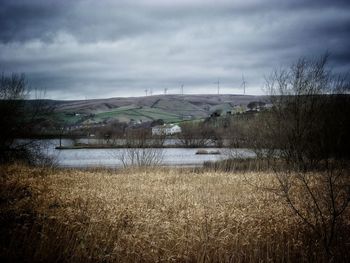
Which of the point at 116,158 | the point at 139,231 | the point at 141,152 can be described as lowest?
the point at 116,158

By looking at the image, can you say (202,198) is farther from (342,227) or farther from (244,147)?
(244,147)

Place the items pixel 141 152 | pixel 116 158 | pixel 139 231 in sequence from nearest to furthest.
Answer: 1. pixel 139 231
2. pixel 141 152
3. pixel 116 158

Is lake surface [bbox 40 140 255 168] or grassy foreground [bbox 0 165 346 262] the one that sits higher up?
grassy foreground [bbox 0 165 346 262]

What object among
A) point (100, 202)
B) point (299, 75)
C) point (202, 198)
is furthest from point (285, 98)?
point (100, 202)

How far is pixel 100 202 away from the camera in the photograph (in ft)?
40.5

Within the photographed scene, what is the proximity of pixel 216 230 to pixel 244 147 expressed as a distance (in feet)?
88.0

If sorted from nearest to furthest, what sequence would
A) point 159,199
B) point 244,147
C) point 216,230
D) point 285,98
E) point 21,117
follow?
point 216,230, point 159,199, point 285,98, point 21,117, point 244,147

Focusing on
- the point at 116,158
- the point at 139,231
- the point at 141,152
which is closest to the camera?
the point at 139,231

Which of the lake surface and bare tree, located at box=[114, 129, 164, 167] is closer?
bare tree, located at box=[114, 129, 164, 167]

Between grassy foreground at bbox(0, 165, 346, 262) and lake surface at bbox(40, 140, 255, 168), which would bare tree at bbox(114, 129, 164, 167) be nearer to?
lake surface at bbox(40, 140, 255, 168)

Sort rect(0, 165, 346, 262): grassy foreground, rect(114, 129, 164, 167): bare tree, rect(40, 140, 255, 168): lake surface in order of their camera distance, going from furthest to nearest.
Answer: rect(40, 140, 255, 168): lake surface < rect(114, 129, 164, 167): bare tree < rect(0, 165, 346, 262): grassy foreground

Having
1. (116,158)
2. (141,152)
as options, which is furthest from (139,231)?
(116,158)

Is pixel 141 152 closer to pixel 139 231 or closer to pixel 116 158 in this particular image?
pixel 139 231

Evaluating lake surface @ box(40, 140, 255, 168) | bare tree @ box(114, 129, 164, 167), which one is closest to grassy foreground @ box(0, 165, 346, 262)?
bare tree @ box(114, 129, 164, 167)
